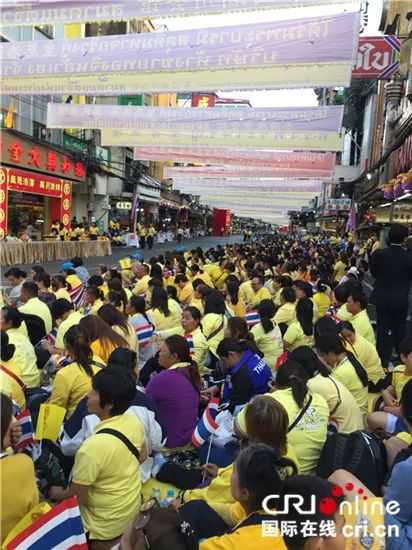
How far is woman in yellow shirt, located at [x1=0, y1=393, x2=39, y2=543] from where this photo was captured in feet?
7.95

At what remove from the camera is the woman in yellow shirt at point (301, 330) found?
21.0 ft

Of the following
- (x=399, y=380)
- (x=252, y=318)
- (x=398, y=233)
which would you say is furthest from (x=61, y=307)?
(x=398, y=233)

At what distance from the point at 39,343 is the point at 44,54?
480 cm

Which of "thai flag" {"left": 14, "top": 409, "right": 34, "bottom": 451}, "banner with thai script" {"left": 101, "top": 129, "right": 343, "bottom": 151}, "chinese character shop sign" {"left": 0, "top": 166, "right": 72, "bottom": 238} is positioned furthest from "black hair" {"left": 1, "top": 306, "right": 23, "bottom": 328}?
"chinese character shop sign" {"left": 0, "top": 166, "right": 72, "bottom": 238}

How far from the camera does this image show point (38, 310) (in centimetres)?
634

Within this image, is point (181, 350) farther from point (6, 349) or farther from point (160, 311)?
point (160, 311)

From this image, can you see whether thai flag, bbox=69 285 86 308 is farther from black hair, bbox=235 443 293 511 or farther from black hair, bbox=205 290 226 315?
black hair, bbox=235 443 293 511

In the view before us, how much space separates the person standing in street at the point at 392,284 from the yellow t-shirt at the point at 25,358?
435 centimetres

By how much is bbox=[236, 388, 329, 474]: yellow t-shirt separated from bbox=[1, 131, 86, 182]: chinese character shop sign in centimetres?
1830

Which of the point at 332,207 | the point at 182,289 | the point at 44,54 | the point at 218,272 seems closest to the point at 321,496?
the point at 182,289

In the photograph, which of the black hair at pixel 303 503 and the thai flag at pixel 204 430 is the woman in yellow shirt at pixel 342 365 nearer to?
the thai flag at pixel 204 430

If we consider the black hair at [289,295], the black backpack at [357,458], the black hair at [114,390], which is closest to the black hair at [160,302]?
the black hair at [289,295]

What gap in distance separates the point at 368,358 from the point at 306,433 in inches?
89.0

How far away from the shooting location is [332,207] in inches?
1238
